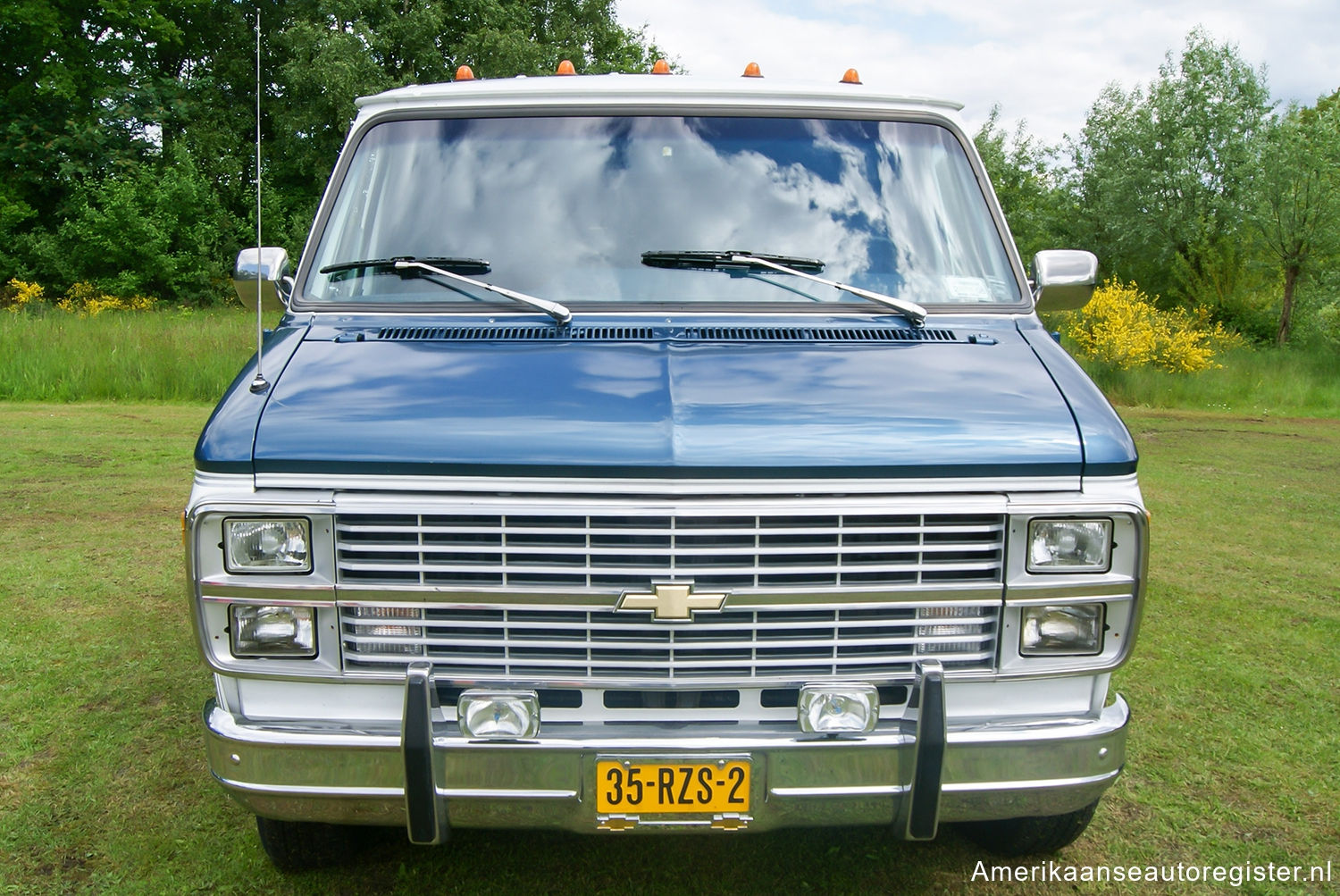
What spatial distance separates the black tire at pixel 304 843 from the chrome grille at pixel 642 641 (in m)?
0.86

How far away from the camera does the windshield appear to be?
3.48m

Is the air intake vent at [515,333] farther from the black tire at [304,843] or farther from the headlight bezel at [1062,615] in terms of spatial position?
the black tire at [304,843]

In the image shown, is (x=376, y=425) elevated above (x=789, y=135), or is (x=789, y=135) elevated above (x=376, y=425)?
(x=789, y=135)

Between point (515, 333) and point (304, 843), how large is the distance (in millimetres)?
1675

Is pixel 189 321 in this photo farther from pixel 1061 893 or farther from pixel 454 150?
pixel 1061 893

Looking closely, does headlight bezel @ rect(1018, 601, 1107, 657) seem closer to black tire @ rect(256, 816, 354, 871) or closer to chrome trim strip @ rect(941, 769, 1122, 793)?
chrome trim strip @ rect(941, 769, 1122, 793)

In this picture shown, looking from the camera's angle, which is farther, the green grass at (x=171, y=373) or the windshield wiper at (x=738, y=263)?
the green grass at (x=171, y=373)

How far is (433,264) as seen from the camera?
3.48 m

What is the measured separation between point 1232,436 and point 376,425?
1361 centimetres

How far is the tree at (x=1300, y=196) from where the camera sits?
26172 millimetres

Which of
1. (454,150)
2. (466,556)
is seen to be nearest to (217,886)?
(466,556)

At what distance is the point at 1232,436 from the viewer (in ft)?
44.9

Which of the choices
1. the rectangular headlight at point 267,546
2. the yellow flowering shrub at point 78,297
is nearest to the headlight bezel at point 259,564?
the rectangular headlight at point 267,546

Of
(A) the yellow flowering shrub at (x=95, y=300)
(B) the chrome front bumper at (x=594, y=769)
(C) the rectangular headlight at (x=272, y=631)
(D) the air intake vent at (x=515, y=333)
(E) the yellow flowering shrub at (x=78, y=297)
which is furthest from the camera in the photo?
(E) the yellow flowering shrub at (x=78, y=297)
